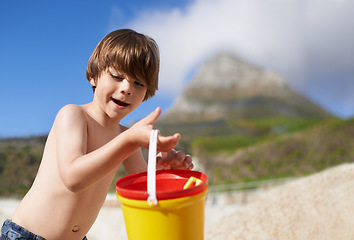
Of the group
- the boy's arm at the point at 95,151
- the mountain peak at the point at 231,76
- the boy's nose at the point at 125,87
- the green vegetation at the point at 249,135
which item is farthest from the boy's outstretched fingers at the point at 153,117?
the mountain peak at the point at 231,76

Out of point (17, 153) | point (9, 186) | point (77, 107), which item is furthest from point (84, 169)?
point (17, 153)

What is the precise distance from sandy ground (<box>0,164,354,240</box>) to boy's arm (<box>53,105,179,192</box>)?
2206 mm

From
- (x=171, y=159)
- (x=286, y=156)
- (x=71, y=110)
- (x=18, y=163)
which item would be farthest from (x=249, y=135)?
(x=71, y=110)

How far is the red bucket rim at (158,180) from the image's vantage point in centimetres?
A: 123

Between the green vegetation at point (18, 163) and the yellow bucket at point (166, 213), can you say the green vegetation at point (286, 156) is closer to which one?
the green vegetation at point (18, 163)

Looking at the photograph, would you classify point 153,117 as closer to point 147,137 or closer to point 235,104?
point 147,137

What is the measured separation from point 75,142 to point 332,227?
2598 mm

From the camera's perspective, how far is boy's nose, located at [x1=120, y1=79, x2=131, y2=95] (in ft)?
5.36

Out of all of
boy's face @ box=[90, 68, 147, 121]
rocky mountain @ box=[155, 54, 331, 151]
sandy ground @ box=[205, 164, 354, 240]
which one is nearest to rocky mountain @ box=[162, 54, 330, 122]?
rocky mountain @ box=[155, 54, 331, 151]

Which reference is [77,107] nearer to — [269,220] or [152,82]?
[152,82]

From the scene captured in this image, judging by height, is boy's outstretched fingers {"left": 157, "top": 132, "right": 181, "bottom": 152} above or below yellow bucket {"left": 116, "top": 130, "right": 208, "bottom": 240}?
above

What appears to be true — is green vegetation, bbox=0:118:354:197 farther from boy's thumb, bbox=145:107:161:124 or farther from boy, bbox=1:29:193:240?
boy's thumb, bbox=145:107:161:124

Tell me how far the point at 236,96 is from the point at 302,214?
61.0 ft

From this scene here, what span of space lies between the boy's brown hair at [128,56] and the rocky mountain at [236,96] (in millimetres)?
17379
